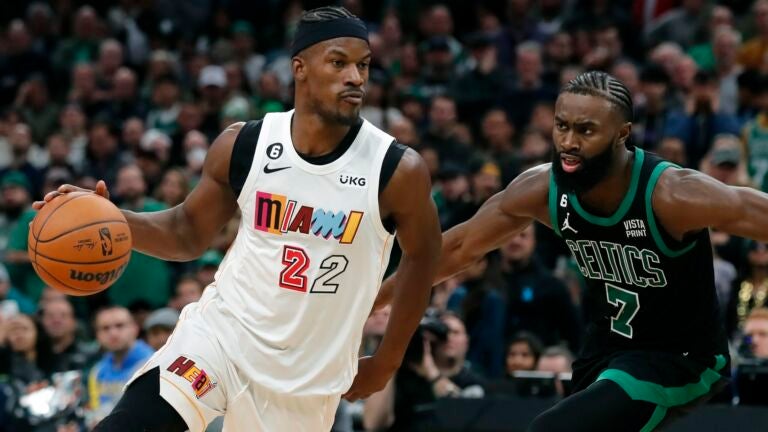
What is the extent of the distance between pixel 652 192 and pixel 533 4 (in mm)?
9710

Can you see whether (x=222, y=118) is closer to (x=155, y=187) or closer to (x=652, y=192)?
(x=155, y=187)

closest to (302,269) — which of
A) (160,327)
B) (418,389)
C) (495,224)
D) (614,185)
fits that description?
(495,224)

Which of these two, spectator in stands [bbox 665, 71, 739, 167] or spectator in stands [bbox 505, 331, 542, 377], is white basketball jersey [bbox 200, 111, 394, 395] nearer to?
spectator in stands [bbox 505, 331, 542, 377]

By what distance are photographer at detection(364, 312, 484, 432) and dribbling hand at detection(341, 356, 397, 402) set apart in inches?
93.1

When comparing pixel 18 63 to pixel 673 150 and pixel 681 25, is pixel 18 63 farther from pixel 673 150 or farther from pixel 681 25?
pixel 673 150

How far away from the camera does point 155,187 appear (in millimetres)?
13664

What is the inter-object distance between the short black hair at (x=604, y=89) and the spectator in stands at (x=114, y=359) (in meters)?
5.59

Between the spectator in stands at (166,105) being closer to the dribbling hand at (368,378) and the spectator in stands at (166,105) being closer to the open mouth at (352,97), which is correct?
the dribbling hand at (368,378)

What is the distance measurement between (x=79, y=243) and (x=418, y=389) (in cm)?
351

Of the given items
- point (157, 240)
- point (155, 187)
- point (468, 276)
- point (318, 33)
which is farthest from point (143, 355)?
point (318, 33)

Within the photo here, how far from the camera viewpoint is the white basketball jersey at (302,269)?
5.45 metres

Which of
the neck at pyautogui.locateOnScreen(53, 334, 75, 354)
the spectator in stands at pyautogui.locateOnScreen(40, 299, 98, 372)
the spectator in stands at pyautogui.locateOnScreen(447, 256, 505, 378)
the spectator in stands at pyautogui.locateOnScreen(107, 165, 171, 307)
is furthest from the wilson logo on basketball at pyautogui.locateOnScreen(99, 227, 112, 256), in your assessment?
the spectator in stands at pyautogui.locateOnScreen(107, 165, 171, 307)

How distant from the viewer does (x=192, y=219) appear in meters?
5.88

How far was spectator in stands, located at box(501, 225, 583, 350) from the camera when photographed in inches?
397
